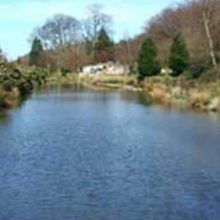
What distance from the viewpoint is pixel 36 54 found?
329 feet

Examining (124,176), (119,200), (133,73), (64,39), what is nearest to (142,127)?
(124,176)

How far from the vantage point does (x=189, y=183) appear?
53.0ft

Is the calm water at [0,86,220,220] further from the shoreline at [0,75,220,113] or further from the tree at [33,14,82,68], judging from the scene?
the tree at [33,14,82,68]

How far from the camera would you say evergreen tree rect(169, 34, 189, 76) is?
177 feet

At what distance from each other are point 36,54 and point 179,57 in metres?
48.8

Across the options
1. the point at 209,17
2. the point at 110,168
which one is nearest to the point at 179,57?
the point at 209,17

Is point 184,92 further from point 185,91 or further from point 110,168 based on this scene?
point 110,168

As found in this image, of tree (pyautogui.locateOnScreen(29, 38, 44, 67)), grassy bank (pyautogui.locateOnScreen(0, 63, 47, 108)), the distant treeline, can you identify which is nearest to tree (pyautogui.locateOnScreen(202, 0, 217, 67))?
the distant treeline

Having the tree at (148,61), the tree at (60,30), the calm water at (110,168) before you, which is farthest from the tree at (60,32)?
the calm water at (110,168)

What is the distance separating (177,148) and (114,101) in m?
22.6

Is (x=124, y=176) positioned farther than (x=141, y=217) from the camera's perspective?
Yes

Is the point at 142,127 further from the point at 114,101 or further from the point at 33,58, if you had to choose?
the point at 33,58

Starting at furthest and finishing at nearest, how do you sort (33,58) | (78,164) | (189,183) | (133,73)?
(33,58), (133,73), (78,164), (189,183)

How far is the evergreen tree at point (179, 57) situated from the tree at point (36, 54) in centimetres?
4685
